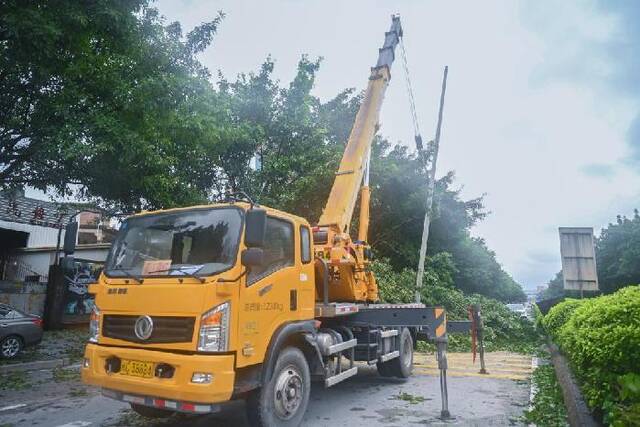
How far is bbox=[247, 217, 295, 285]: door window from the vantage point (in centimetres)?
522

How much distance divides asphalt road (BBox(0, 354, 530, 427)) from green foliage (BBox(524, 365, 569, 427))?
→ 0.66ft

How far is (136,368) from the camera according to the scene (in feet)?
15.1

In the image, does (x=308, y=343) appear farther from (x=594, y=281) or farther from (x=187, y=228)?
(x=594, y=281)

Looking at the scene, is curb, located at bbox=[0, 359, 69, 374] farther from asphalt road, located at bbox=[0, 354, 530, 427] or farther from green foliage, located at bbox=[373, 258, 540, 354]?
green foliage, located at bbox=[373, 258, 540, 354]

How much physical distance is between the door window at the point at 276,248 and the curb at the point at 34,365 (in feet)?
25.3

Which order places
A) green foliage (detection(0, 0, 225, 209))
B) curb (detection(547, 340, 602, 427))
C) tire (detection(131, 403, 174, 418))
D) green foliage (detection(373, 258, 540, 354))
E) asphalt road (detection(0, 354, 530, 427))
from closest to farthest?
curb (detection(547, 340, 602, 427)) → tire (detection(131, 403, 174, 418)) → asphalt road (detection(0, 354, 530, 427)) → green foliage (detection(0, 0, 225, 209)) → green foliage (detection(373, 258, 540, 354))

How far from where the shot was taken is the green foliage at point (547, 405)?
578 cm

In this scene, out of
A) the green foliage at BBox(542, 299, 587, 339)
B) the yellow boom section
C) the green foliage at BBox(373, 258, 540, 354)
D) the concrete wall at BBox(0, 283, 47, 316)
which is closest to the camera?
the yellow boom section

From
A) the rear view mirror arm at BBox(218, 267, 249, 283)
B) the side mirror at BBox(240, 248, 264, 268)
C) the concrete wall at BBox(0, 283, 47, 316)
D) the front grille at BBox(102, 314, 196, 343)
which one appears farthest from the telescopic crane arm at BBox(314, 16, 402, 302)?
the concrete wall at BBox(0, 283, 47, 316)

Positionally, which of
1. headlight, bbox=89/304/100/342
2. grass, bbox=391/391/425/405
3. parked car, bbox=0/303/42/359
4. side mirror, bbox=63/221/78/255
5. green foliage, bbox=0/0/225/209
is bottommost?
grass, bbox=391/391/425/405

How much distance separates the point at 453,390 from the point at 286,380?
4009 mm

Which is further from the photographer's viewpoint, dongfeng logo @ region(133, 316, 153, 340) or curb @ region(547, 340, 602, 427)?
curb @ region(547, 340, 602, 427)

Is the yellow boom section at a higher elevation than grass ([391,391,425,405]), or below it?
higher

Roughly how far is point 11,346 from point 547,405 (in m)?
11.4
